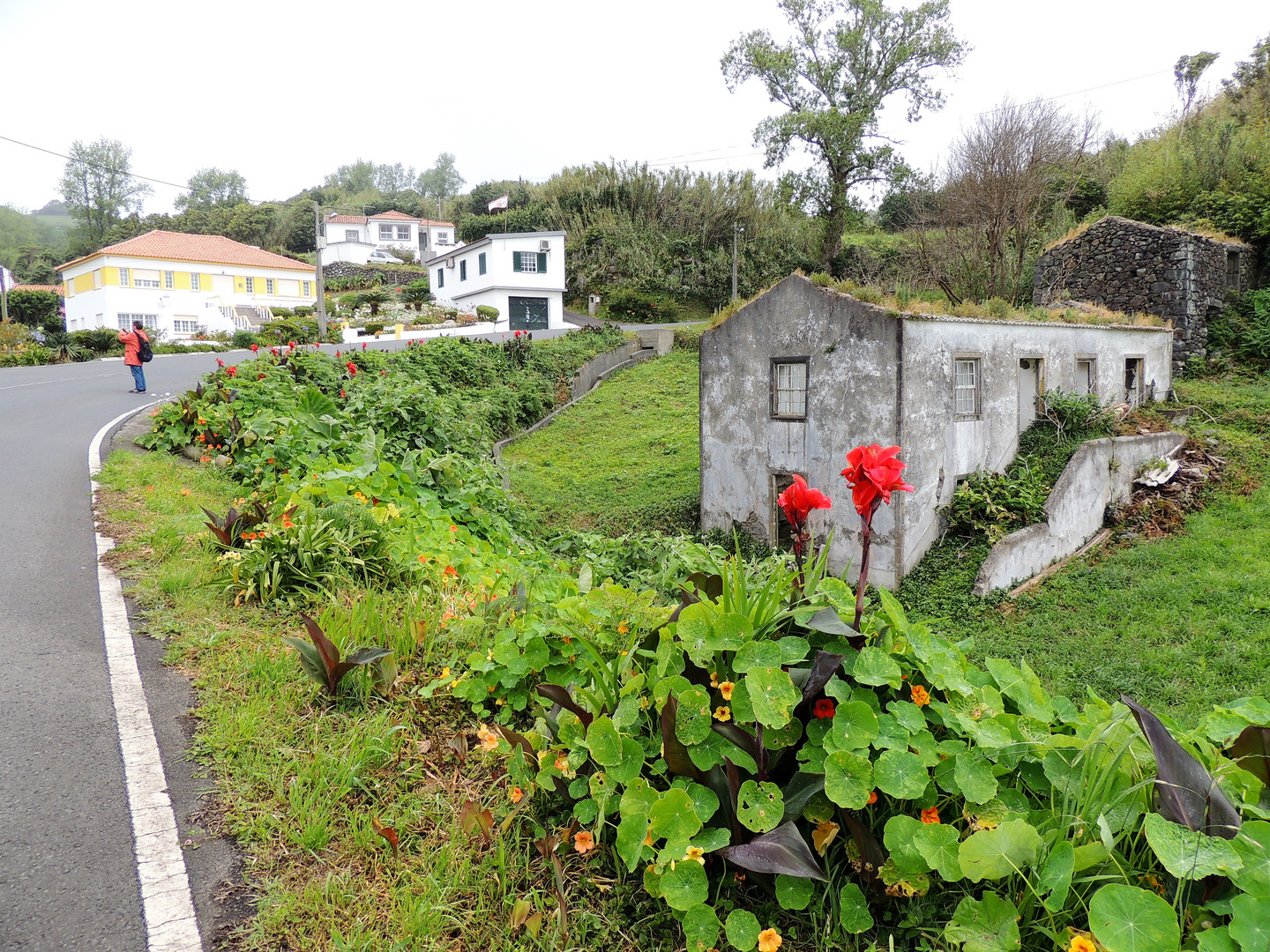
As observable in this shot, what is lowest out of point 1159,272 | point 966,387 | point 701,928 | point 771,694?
point 701,928

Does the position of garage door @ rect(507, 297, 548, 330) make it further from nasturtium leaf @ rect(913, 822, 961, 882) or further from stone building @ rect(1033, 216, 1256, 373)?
nasturtium leaf @ rect(913, 822, 961, 882)

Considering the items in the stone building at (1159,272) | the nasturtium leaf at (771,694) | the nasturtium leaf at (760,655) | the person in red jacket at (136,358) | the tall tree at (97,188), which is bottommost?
the nasturtium leaf at (771,694)

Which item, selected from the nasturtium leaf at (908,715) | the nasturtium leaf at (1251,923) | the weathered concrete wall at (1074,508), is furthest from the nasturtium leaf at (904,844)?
the weathered concrete wall at (1074,508)

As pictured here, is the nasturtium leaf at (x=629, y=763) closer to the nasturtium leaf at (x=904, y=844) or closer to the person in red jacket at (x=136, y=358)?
the nasturtium leaf at (x=904, y=844)

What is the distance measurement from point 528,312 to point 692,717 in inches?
1483

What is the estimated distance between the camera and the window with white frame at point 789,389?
1245cm

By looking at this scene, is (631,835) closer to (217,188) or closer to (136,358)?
(136,358)

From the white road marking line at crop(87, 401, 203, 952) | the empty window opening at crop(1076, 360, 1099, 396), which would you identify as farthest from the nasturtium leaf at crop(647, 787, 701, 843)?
the empty window opening at crop(1076, 360, 1099, 396)

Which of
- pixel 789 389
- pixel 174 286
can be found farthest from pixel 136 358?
pixel 174 286

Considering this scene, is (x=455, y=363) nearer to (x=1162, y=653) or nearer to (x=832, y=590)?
(x=1162, y=653)

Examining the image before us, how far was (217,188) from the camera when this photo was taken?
7606 centimetres

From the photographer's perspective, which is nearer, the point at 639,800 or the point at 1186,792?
the point at 1186,792

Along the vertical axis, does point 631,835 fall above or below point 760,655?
below

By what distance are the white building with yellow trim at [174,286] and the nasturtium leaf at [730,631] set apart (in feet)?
144
